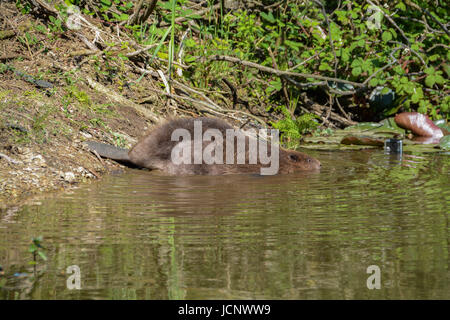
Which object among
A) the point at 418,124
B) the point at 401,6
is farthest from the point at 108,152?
the point at 401,6

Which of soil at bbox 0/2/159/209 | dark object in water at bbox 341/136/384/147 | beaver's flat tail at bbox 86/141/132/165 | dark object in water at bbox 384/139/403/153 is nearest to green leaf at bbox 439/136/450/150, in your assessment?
dark object in water at bbox 384/139/403/153

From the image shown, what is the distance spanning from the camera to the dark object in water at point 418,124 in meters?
9.33

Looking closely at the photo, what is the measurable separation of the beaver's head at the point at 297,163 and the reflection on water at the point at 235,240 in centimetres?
90

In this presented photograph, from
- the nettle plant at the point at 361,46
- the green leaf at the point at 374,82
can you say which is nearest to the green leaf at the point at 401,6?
the nettle plant at the point at 361,46

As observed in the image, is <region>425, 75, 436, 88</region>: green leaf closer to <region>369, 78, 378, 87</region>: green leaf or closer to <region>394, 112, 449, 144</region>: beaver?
<region>394, 112, 449, 144</region>: beaver

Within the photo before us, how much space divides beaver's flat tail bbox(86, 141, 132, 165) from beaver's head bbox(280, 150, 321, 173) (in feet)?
5.30

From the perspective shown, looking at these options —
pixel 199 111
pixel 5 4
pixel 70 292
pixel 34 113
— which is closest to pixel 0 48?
pixel 5 4

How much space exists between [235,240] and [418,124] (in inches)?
249

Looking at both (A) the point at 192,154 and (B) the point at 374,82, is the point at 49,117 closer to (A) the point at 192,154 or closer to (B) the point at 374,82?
(A) the point at 192,154

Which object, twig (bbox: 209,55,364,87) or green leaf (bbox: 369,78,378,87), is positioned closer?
twig (bbox: 209,55,364,87)

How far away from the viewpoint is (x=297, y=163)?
22.4ft

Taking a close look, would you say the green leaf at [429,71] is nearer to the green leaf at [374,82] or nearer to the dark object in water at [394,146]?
the green leaf at [374,82]

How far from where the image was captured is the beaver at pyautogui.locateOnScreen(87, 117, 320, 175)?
21.3 ft

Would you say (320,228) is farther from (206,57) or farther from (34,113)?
(206,57)
